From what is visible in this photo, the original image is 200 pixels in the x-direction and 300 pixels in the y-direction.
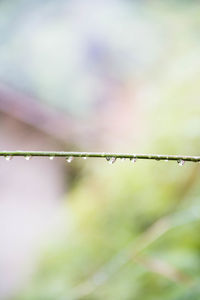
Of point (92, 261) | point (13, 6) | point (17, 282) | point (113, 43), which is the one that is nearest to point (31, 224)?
point (17, 282)

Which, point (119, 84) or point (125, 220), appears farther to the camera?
point (119, 84)

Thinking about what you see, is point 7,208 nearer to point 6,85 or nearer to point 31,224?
point 31,224

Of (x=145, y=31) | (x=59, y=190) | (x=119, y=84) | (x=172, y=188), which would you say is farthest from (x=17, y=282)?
(x=145, y=31)

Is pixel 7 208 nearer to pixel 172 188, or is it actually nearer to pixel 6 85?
pixel 6 85

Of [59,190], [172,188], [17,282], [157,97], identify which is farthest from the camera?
[59,190]

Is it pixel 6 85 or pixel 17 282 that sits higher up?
pixel 6 85

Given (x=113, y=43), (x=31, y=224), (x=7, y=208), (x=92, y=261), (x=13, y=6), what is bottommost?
(x=92, y=261)

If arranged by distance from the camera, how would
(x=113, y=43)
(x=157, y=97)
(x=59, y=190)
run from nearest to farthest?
(x=157, y=97) → (x=59, y=190) → (x=113, y=43)
